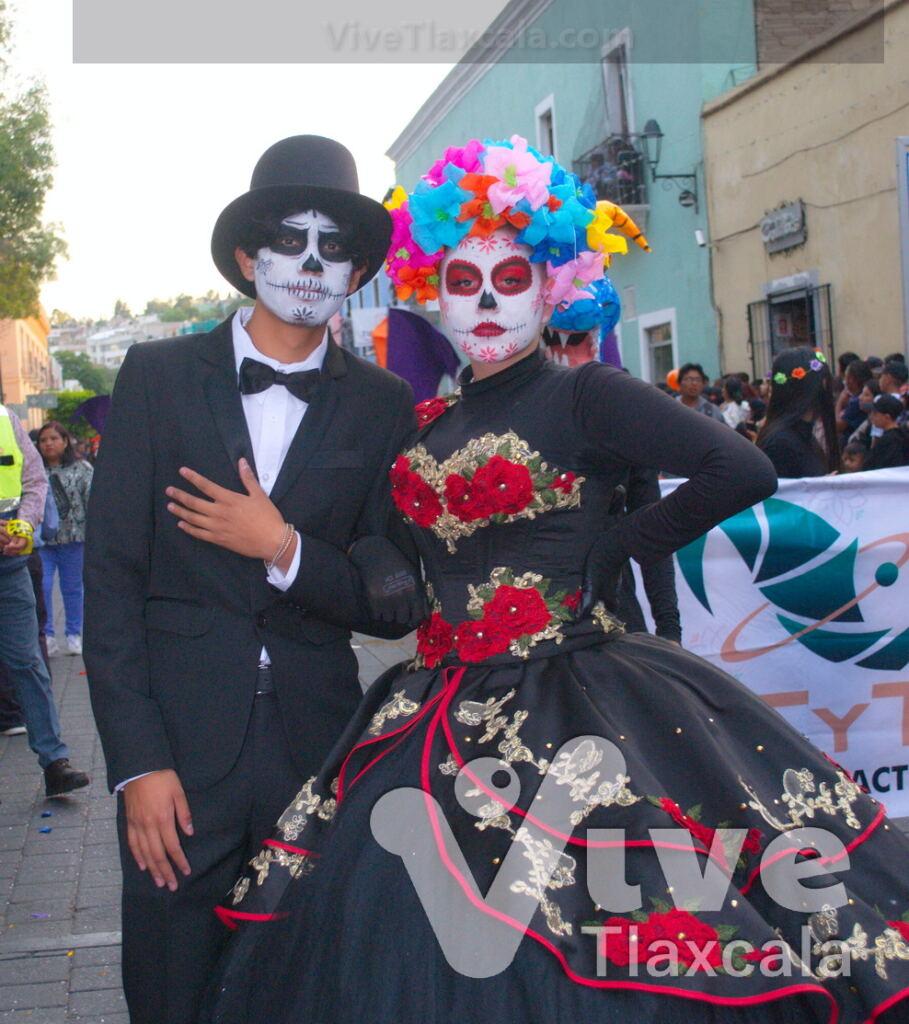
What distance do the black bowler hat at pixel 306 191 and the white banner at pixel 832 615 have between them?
290 cm

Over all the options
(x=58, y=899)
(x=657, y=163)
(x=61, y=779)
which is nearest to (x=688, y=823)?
(x=58, y=899)

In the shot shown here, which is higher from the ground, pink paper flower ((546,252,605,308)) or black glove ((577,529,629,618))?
pink paper flower ((546,252,605,308))

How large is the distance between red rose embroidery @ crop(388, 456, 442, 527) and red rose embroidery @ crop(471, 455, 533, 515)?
0.12 meters

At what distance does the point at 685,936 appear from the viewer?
2057 millimetres

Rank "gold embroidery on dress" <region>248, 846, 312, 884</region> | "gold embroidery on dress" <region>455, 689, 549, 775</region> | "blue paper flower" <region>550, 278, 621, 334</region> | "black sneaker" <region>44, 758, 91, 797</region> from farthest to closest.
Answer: "black sneaker" <region>44, 758, 91, 797</region>
"blue paper flower" <region>550, 278, 621, 334</region>
"gold embroidery on dress" <region>248, 846, 312, 884</region>
"gold embroidery on dress" <region>455, 689, 549, 775</region>

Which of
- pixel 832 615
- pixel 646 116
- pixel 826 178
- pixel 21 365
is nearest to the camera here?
pixel 832 615

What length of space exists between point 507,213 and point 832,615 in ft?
9.98

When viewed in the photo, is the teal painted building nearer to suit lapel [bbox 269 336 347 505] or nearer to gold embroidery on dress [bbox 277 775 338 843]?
suit lapel [bbox 269 336 347 505]

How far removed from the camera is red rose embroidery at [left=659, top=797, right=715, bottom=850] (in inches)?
86.7

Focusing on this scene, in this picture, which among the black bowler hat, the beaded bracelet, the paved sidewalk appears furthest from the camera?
the paved sidewalk

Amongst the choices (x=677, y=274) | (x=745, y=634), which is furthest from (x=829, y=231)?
(x=745, y=634)

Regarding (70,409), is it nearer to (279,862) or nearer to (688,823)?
(279,862)

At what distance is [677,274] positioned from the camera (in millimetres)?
17141

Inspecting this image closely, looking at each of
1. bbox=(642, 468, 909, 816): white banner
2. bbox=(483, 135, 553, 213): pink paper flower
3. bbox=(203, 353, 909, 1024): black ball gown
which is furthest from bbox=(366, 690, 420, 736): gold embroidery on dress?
bbox=(642, 468, 909, 816): white banner
